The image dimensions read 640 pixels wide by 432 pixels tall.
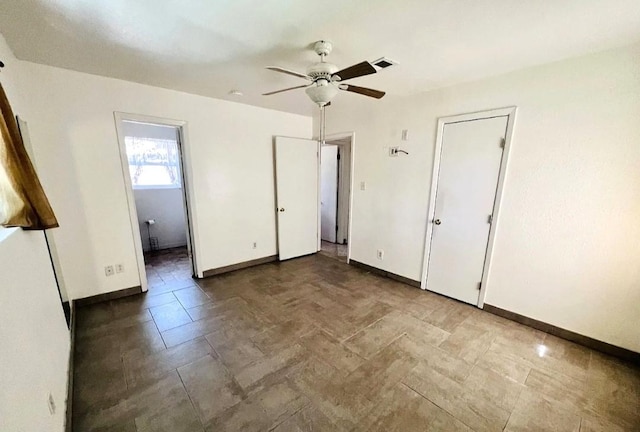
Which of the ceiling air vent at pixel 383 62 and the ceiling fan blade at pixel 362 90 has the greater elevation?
the ceiling air vent at pixel 383 62

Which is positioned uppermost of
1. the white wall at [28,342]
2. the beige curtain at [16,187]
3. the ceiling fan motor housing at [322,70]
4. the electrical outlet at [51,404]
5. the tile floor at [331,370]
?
the ceiling fan motor housing at [322,70]

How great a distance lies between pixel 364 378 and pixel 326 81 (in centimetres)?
218

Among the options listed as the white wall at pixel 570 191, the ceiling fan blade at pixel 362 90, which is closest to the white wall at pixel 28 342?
the ceiling fan blade at pixel 362 90

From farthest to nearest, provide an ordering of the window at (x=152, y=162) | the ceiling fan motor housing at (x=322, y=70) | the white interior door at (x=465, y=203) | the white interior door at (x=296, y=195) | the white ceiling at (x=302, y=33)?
the window at (x=152, y=162)
the white interior door at (x=296, y=195)
the white interior door at (x=465, y=203)
the ceiling fan motor housing at (x=322, y=70)
the white ceiling at (x=302, y=33)

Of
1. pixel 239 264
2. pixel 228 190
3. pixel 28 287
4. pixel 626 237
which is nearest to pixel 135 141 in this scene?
pixel 228 190

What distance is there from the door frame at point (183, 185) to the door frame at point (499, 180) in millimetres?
3010

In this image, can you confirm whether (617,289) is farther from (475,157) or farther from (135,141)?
(135,141)

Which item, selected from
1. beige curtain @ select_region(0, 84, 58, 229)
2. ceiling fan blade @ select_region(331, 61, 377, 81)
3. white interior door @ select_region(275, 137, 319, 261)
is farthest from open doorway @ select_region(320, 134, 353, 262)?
beige curtain @ select_region(0, 84, 58, 229)

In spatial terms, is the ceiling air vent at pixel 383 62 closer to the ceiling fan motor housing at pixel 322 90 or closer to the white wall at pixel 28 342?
the ceiling fan motor housing at pixel 322 90

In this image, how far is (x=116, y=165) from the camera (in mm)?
2740

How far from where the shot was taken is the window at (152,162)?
4441 millimetres

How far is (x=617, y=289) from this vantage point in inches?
80.5

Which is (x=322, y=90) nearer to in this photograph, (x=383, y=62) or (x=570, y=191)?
(x=383, y=62)

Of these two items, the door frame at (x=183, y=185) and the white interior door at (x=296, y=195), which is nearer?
the door frame at (x=183, y=185)
